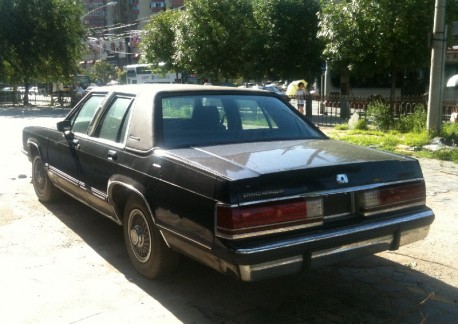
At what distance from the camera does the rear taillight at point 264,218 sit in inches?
127

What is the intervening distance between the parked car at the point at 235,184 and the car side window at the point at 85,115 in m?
0.15

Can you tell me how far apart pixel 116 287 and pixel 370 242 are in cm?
207

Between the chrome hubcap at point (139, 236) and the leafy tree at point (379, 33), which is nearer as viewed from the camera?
the chrome hubcap at point (139, 236)

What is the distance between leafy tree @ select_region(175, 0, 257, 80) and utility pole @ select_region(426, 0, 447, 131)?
12.5 m

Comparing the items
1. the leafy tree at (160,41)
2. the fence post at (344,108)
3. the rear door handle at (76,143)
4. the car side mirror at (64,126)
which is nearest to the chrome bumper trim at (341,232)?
the rear door handle at (76,143)

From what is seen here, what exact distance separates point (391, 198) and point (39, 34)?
33.2 m

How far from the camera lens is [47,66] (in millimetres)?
34938

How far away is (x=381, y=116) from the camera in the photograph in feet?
47.6

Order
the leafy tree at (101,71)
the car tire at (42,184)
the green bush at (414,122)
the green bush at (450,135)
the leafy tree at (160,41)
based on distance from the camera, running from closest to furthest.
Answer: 1. the car tire at (42,184)
2. the green bush at (450,135)
3. the green bush at (414,122)
4. the leafy tree at (160,41)
5. the leafy tree at (101,71)

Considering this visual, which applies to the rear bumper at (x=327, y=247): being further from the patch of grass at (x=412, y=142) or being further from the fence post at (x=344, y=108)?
the fence post at (x=344, y=108)

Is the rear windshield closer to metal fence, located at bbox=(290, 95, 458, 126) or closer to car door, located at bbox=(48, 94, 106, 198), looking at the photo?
car door, located at bbox=(48, 94, 106, 198)

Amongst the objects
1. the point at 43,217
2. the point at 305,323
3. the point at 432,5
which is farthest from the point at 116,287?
the point at 432,5

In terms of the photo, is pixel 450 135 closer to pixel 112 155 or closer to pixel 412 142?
pixel 412 142

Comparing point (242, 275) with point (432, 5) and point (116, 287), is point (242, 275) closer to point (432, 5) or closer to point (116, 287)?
point (116, 287)
